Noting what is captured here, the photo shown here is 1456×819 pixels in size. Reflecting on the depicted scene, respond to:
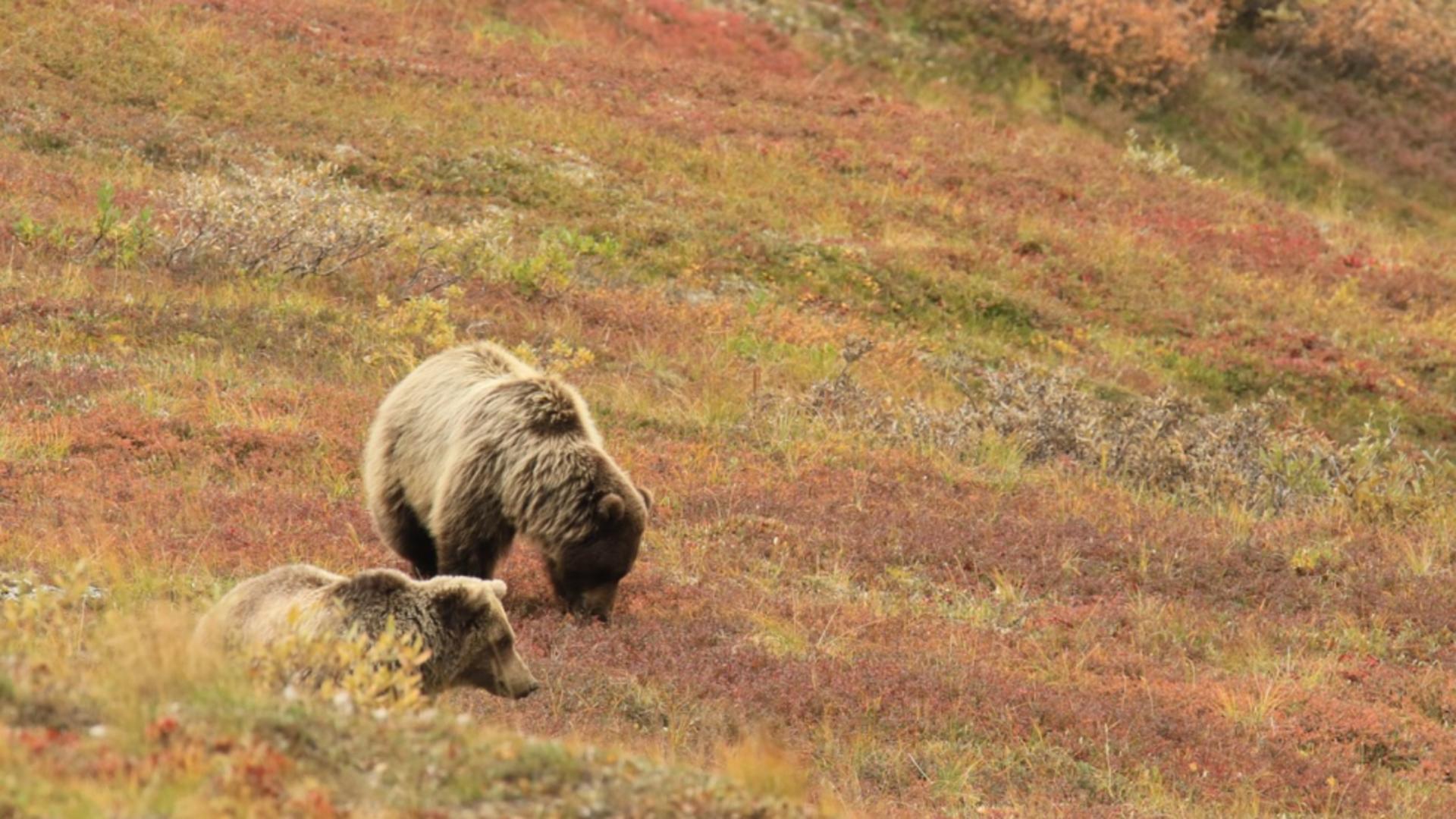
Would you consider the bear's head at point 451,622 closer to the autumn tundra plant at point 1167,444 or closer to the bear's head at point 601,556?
the bear's head at point 601,556

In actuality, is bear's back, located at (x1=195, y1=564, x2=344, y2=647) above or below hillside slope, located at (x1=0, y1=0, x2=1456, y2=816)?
above

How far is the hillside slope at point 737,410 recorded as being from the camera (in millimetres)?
7730

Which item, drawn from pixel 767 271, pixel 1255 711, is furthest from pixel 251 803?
pixel 767 271

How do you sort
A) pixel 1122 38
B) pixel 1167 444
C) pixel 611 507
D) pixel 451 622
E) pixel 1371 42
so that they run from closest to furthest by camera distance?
pixel 451 622
pixel 611 507
pixel 1167 444
pixel 1122 38
pixel 1371 42

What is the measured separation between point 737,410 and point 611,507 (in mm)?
6493

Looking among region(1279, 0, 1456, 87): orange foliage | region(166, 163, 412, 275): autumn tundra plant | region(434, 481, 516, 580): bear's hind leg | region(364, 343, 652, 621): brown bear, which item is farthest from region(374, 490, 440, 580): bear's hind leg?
region(1279, 0, 1456, 87): orange foliage

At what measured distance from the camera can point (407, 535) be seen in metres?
9.87

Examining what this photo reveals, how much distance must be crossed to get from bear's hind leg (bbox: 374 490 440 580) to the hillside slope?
319mm

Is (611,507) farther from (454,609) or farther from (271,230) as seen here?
(271,230)

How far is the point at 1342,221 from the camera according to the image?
3045 centimetres

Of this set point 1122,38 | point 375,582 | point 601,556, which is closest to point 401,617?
point 375,582

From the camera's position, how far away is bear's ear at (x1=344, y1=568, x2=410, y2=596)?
7.06 metres

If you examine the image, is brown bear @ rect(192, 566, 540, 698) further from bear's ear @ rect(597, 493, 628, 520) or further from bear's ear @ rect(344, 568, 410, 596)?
bear's ear @ rect(597, 493, 628, 520)

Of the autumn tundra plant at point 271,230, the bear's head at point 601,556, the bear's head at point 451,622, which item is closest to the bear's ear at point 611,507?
the bear's head at point 601,556
